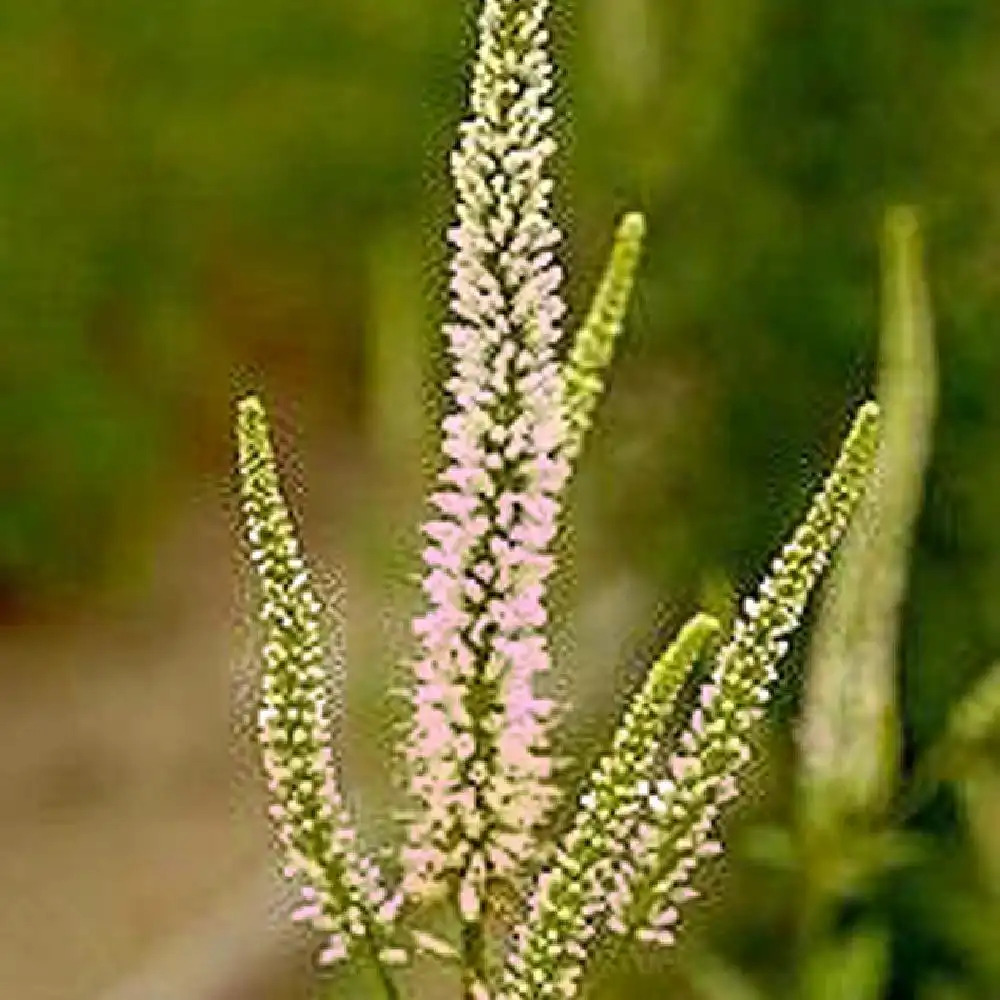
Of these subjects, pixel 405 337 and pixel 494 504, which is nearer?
pixel 494 504

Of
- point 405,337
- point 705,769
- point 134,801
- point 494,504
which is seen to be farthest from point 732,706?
point 134,801

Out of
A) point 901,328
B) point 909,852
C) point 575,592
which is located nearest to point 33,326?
point 575,592

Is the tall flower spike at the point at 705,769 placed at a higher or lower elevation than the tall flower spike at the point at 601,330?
lower

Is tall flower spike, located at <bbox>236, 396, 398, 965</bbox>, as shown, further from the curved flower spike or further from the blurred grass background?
the blurred grass background

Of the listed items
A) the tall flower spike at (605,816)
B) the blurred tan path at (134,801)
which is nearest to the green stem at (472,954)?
the tall flower spike at (605,816)

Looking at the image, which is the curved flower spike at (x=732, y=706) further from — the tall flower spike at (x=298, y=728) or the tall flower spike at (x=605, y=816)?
the tall flower spike at (x=298, y=728)

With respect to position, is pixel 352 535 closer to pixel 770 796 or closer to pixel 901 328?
pixel 770 796

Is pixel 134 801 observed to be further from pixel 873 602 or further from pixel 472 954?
pixel 472 954
